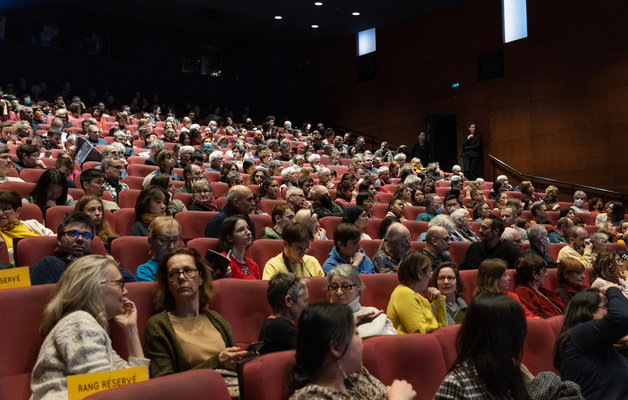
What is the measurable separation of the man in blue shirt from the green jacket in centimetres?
103

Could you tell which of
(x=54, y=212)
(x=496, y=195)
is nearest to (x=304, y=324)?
(x=54, y=212)

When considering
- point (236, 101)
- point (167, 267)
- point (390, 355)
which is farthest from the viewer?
point (236, 101)

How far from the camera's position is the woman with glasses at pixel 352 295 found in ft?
5.67

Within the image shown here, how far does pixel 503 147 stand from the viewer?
7301 mm

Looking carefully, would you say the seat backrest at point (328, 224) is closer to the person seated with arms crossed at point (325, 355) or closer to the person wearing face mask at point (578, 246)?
the person wearing face mask at point (578, 246)

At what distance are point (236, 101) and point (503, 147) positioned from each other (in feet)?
15.2

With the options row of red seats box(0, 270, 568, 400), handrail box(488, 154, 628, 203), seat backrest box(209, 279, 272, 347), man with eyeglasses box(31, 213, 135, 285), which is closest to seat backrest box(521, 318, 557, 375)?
row of red seats box(0, 270, 568, 400)

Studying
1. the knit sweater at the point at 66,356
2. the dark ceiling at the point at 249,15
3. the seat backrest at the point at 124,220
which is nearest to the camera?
the knit sweater at the point at 66,356

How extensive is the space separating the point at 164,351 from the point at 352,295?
576 millimetres

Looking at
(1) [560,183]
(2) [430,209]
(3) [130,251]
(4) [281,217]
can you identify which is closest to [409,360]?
(3) [130,251]

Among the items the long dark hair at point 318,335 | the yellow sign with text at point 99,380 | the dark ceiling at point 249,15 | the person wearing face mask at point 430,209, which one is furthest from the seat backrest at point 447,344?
the dark ceiling at point 249,15

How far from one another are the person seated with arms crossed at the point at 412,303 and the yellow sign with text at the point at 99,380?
100cm

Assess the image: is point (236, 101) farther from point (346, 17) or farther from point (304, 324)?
point (304, 324)

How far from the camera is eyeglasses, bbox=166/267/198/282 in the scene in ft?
5.17
